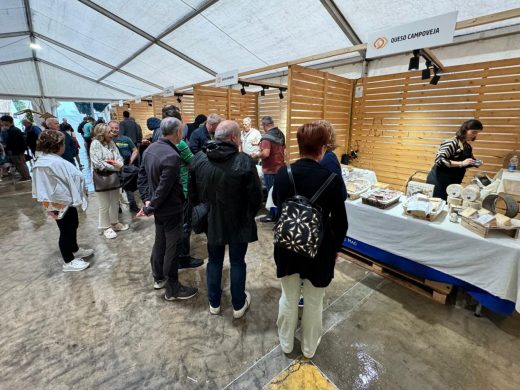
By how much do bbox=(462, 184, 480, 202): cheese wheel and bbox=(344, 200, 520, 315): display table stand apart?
24 centimetres

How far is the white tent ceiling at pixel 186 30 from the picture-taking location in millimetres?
3445

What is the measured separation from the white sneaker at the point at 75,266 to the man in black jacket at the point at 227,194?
5.85ft

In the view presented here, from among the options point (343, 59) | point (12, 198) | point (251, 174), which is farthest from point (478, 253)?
point (12, 198)

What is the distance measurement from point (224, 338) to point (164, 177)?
134 cm

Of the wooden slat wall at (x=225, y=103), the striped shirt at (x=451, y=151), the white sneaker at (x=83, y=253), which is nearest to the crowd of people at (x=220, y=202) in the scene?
the white sneaker at (x=83, y=253)

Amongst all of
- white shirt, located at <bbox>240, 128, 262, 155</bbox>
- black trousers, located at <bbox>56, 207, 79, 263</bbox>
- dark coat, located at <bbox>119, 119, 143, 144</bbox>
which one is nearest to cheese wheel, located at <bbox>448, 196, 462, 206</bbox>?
white shirt, located at <bbox>240, 128, 262, 155</bbox>

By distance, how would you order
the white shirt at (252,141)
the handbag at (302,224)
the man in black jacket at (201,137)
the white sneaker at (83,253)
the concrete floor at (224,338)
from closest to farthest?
the handbag at (302,224) → the concrete floor at (224,338) → the white sneaker at (83,253) → the man in black jacket at (201,137) → the white shirt at (252,141)

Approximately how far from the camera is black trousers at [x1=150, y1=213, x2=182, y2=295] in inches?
81.2

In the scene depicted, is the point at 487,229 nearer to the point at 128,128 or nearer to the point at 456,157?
the point at 456,157

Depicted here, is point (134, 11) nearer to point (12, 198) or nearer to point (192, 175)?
point (12, 198)

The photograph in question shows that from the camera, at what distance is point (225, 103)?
6.13m

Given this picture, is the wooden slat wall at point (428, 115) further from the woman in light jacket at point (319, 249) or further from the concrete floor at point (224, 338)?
the woman in light jacket at point (319, 249)

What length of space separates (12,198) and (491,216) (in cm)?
790

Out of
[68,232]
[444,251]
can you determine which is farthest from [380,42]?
[68,232]
